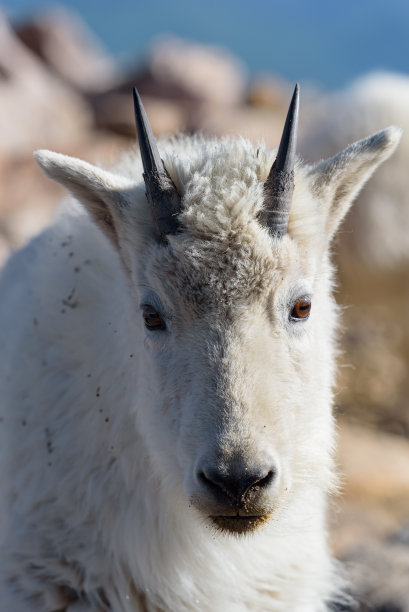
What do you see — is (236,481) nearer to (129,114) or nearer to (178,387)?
(178,387)

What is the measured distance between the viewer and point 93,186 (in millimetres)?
3018

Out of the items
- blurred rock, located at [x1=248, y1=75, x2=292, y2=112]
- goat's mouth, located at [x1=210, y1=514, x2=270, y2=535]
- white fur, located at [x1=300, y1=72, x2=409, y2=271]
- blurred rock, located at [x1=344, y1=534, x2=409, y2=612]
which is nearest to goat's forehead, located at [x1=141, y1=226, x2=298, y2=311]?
goat's mouth, located at [x1=210, y1=514, x2=270, y2=535]

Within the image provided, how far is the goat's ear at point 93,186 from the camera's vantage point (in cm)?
296

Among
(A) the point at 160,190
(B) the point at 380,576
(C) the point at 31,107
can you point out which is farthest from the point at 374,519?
(C) the point at 31,107

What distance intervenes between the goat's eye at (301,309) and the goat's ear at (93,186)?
2.40ft

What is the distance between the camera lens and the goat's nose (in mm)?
2352

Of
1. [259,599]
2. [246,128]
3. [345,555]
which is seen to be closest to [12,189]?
[246,128]

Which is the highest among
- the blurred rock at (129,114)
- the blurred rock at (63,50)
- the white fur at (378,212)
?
the blurred rock at (63,50)

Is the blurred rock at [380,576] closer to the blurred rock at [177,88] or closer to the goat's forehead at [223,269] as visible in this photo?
the goat's forehead at [223,269]

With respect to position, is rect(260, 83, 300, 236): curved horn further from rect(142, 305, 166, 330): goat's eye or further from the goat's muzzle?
the goat's muzzle

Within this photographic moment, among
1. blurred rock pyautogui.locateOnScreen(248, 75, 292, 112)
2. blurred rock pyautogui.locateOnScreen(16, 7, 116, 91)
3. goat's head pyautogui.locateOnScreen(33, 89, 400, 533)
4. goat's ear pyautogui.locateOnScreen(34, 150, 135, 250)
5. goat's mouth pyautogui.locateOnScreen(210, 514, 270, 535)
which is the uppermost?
blurred rock pyautogui.locateOnScreen(16, 7, 116, 91)

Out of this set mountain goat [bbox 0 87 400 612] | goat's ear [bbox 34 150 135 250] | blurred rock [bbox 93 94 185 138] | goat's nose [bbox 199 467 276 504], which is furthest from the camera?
blurred rock [bbox 93 94 185 138]

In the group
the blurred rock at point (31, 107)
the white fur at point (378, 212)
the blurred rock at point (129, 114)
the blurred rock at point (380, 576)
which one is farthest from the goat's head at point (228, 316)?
the blurred rock at point (31, 107)

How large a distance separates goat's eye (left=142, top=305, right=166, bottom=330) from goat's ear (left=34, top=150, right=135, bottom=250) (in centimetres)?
40
